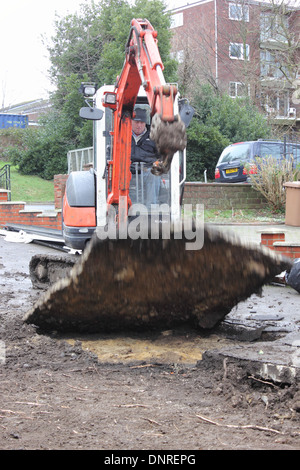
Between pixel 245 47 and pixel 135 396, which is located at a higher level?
pixel 245 47

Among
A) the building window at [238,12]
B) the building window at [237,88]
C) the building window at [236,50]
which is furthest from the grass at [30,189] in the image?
the building window at [238,12]

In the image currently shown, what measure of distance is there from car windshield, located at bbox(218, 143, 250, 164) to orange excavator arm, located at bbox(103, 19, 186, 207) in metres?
11.1

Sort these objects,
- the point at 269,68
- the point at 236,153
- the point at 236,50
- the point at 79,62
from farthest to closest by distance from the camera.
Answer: the point at 236,50 < the point at 269,68 < the point at 79,62 < the point at 236,153

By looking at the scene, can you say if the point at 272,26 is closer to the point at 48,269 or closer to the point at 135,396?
the point at 48,269

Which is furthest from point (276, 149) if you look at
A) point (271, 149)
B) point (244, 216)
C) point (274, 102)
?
point (274, 102)

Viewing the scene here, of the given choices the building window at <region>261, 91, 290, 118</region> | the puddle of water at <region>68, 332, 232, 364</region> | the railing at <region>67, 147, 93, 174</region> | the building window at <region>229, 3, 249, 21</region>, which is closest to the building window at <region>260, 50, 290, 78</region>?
the building window at <region>261, 91, 290, 118</region>

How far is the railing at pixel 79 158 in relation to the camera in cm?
1816

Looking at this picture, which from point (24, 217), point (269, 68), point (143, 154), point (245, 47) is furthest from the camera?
point (245, 47)

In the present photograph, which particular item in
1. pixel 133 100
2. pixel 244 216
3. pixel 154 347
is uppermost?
pixel 133 100

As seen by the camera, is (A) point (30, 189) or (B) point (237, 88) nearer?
(A) point (30, 189)

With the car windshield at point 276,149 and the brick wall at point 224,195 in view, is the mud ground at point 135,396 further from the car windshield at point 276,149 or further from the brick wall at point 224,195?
the car windshield at point 276,149

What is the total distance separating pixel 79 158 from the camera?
1953cm

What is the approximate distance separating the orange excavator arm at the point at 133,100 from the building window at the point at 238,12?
2841 cm
